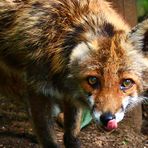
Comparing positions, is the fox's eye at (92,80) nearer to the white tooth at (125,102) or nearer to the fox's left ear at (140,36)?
the white tooth at (125,102)

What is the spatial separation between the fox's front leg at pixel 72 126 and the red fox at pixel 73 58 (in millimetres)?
197

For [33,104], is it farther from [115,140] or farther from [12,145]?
[115,140]

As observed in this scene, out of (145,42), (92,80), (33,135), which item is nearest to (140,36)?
(145,42)

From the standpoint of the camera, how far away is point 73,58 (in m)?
5.42

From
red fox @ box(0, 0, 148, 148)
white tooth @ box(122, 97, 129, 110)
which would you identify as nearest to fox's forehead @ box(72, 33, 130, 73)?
red fox @ box(0, 0, 148, 148)

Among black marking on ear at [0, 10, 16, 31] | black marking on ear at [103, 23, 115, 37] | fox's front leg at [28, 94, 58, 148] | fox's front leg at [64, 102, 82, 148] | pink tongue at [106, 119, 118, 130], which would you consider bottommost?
fox's front leg at [64, 102, 82, 148]

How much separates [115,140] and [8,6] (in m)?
2.24

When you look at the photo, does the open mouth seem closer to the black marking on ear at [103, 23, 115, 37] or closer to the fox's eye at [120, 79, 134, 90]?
the fox's eye at [120, 79, 134, 90]

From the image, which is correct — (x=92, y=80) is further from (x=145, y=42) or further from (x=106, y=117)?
(x=145, y=42)

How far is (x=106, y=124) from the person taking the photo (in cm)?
504

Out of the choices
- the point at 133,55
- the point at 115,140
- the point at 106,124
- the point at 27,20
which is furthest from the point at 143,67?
the point at 115,140

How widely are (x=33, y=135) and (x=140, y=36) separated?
2.37 metres

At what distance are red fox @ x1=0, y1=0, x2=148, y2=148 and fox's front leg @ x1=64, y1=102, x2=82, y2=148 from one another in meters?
0.20

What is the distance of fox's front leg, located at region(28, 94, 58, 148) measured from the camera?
6.07m
